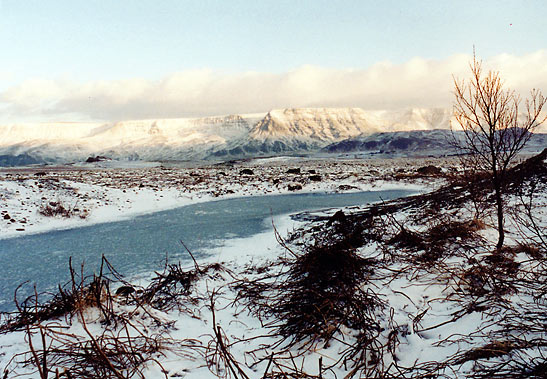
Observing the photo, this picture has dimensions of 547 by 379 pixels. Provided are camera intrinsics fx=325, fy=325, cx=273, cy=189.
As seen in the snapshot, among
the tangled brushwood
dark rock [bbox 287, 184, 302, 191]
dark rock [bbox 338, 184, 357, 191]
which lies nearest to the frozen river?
the tangled brushwood

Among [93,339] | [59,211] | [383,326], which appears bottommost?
[383,326]

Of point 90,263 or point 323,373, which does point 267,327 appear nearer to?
point 323,373

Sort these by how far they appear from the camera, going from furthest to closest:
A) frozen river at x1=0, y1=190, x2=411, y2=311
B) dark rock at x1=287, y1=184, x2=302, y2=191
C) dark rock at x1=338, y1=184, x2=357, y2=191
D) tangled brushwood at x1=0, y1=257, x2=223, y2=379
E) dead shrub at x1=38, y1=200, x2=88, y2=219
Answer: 1. dark rock at x1=287, y1=184, x2=302, y2=191
2. dark rock at x1=338, y1=184, x2=357, y2=191
3. dead shrub at x1=38, y1=200, x2=88, y2=219
4. frozen river at x1=0, y1=190, x2=411, y2=311
5. tangled brushwood at x1=0, y1=257, x2=223, y2=379

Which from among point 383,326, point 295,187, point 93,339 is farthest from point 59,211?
point 383,326

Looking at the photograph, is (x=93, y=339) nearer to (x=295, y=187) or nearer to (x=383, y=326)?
(x=383, y=326)

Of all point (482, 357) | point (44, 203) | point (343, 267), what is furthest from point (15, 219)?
point (482, 357)

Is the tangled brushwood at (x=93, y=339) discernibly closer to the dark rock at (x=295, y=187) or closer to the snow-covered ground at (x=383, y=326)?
the snow-covered ground at (x=383, y=326)

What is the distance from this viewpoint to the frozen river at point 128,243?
7.25 m

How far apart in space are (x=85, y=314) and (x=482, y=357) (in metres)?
4.09

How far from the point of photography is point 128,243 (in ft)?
32.0

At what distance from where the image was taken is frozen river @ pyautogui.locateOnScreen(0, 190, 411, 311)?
23.8 feet

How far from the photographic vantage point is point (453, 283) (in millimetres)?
4582

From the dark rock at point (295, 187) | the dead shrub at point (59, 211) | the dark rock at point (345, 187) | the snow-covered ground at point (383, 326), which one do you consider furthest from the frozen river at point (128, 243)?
the dark rock at point (295, 187)

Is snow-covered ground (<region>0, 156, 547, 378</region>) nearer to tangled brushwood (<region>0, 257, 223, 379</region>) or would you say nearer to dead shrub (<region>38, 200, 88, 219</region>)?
tangled brushwood (<region>0, 257, 223, 379</region>)
